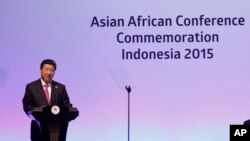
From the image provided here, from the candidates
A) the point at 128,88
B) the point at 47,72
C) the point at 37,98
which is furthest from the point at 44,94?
the point at 128,88

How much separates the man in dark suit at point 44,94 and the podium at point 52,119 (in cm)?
36

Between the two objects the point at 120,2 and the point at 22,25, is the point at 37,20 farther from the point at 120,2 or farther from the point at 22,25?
the point at 120,2

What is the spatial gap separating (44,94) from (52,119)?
60 cm

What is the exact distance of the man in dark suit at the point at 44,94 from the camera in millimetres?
6027

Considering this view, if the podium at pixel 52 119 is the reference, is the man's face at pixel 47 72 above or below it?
above

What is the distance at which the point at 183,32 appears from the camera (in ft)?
24.1

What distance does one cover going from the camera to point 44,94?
6.09 meters

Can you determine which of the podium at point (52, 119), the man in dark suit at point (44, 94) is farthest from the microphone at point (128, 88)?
the podium at point (52, 119)

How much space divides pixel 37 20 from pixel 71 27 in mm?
452

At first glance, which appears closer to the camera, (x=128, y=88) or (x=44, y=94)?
(x=44, y=94)

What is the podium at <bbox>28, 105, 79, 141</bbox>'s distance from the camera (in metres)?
5.52

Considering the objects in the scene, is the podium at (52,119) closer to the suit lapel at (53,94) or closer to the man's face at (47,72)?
the suit lapel at (53,94)

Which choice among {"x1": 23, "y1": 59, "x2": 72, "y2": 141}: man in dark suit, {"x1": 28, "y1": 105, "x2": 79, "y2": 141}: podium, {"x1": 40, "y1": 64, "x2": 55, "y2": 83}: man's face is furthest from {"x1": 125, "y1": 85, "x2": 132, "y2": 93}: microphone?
{"x1": 28, "y1": 105, "x2": 79, "y2": 141}: podium

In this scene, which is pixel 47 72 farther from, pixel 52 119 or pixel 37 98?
pixel 52 119
